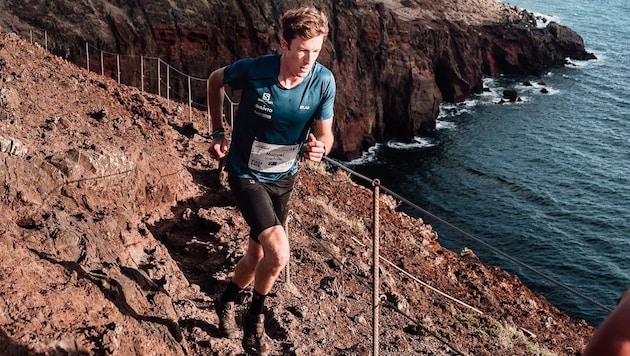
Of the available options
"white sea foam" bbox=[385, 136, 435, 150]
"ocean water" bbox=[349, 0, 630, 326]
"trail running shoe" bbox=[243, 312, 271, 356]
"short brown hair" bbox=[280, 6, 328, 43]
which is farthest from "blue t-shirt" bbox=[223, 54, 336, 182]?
"white sea foam" bbox=[385, 136, 435, 150]

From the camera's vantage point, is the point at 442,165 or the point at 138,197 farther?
the point at 442,165

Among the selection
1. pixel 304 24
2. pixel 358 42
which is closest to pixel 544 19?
pixel 358 42

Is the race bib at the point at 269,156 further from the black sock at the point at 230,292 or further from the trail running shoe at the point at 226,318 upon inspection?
the trail running shoe at the point at 226,318

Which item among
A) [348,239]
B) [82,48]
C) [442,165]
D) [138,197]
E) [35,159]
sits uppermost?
[35,159]

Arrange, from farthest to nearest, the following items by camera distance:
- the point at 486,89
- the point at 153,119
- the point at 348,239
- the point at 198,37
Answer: the point at 486,89, the point at 198,37, the point at 153,119, the point at 348,239

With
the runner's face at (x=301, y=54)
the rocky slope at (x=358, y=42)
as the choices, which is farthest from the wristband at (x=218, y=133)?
the rocky slope at (x=358, y=42)

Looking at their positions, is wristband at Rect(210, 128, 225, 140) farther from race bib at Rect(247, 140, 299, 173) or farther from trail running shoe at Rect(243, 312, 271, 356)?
trail running shoe at Rect(243, 312, 271, 356)

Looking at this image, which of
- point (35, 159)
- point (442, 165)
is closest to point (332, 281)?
point (35, 159)

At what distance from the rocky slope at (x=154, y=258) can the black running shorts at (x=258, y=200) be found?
99 cm

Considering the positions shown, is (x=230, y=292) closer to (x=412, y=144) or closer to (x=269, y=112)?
Result: (x=269, y=112)

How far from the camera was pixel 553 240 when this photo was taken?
29.6 meters

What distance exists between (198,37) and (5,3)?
9348 mm

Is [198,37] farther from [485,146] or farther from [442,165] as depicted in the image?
[485,146]

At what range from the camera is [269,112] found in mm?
4211
